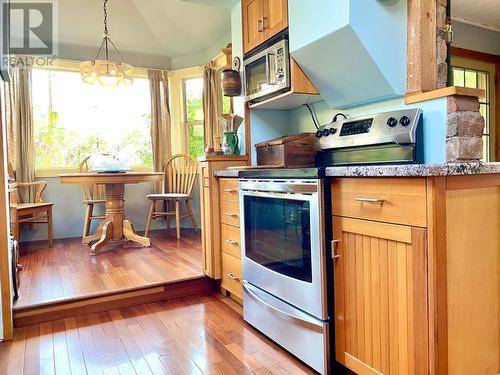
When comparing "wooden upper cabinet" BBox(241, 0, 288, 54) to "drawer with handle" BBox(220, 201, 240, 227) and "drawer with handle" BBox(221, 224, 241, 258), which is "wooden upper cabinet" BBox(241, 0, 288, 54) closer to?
"drawer with handle" BBox(220, 201, 240, 227)

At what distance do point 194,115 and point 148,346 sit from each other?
3677 mm

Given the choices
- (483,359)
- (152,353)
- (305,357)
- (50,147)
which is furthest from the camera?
(50,147)

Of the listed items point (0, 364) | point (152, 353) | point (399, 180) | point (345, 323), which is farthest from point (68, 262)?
point (399, 180)

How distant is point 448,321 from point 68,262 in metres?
3.13

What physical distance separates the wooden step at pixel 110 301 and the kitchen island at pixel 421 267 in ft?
4.81

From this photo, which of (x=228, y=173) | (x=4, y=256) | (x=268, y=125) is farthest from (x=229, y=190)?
(x=4, y=256)

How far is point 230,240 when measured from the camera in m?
2.51

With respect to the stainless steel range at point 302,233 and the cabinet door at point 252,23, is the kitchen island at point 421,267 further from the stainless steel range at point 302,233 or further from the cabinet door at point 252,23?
the cabinet door at point 252,23

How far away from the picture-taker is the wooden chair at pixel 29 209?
349cm

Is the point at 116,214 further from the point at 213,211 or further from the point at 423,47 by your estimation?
the point at 423,47

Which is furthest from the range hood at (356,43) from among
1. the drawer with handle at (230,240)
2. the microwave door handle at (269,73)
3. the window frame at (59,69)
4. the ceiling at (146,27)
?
the window frame at (59,69)

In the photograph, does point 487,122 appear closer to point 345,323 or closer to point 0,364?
point 345,323

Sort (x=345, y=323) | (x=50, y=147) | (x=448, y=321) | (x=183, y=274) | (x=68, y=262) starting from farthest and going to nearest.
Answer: (x=50, y=147)
(x=68, y=262)
(x=183, y=274)
(x=345, y=323)
(x=448, y=321)

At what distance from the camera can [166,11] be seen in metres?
4.40
